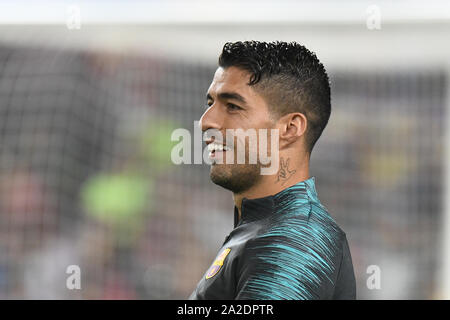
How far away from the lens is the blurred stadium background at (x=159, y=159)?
4105mm

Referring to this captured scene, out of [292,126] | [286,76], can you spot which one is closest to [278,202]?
[292,126]

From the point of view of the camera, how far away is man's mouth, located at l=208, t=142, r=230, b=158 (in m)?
1.18

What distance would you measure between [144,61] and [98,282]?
5.67 ft

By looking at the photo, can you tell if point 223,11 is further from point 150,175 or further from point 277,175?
point 277,175

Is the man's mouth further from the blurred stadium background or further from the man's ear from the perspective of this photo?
the blurred stadium background

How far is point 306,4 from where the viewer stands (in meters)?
3.82

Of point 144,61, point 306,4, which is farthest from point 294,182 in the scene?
point 144,61

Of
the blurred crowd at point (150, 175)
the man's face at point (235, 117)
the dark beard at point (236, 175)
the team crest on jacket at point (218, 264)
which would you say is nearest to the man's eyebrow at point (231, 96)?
the man's face at point (235, 117)

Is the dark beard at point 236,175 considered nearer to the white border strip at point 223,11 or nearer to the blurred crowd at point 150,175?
the white border strip at point 223,11

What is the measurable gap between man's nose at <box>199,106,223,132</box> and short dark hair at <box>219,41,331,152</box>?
9 cm

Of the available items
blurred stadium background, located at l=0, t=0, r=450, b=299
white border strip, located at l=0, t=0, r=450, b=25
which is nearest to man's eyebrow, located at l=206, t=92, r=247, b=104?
white border strip, located at l=0, t=0, r=450, b=25

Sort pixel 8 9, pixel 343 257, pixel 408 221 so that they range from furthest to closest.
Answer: pixel 408 221
pixel 8 9
pixel 343 257

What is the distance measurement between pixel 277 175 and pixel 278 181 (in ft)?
0.04

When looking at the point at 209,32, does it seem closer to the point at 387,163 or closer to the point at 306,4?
the point at 306,4
